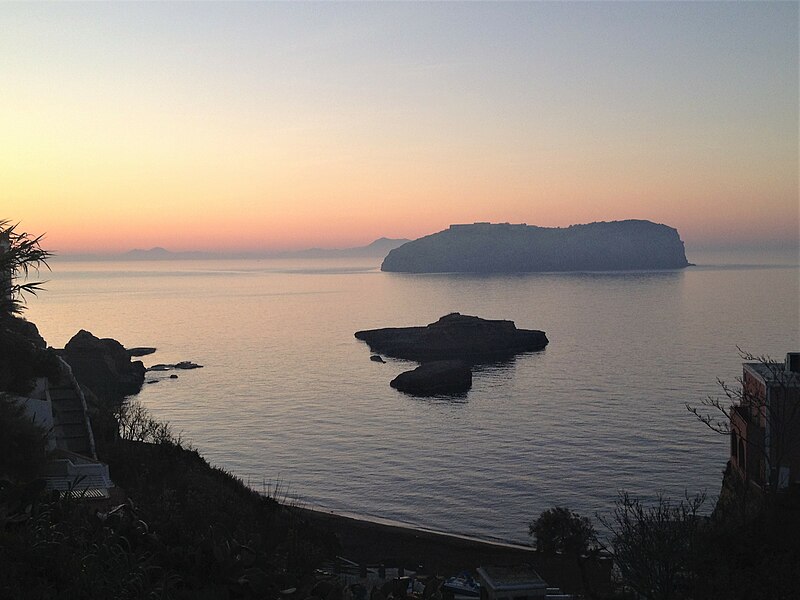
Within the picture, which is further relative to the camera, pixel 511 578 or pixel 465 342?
pixel 465 342

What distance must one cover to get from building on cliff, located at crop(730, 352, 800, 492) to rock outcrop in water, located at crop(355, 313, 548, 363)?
232 feet

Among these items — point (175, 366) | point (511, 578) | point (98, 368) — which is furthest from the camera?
point (175, 366)

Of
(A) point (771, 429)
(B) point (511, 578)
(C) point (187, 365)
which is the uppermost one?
(A) point (771, 429)

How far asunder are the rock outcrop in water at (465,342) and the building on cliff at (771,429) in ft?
232

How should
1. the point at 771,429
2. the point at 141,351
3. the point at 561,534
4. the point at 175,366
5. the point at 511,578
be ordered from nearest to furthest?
1. the point at 511,578
2. the point at 771,429
3. the point at 561,534
4. the point at 175,366
5. the point at 141,351

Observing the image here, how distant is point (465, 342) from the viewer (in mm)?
103688

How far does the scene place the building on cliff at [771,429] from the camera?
26.2 metres

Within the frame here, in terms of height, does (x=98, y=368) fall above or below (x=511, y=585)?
below

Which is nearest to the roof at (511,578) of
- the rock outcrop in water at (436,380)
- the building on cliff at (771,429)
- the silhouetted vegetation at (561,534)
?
the silhouetted vegetation at (561,534)

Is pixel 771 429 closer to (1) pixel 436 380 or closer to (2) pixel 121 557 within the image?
(2) pixel 121 557

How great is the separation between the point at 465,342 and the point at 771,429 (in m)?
77.0

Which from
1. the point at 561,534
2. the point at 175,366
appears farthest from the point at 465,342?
the point at 561,534

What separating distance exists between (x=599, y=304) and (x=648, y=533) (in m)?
158

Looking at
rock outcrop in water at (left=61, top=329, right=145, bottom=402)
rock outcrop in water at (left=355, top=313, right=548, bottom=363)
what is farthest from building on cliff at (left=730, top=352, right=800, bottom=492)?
rock outcrop in water at (left=355, top=313, right=548, bottom=363)
